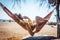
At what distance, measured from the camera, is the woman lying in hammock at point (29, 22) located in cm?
247

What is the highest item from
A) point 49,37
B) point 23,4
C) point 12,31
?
point 23,4

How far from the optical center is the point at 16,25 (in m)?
2.46

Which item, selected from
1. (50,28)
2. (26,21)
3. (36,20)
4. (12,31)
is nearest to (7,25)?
(12,31)

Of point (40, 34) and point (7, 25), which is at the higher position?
point (7, 25)

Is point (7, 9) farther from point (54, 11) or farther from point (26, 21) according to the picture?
point (54, 11)

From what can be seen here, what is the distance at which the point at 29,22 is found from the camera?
249cm

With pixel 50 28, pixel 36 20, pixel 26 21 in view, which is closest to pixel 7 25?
pixel 26 21

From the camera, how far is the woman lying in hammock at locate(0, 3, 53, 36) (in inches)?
97.3

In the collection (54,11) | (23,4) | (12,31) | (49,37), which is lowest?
(49,37)

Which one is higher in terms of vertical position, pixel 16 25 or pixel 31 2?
pixel 31 2

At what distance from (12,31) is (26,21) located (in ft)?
0.87

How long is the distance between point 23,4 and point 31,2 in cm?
13

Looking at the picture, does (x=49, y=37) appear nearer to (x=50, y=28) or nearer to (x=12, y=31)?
(x=50, y=28)

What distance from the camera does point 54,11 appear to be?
2.51 m
